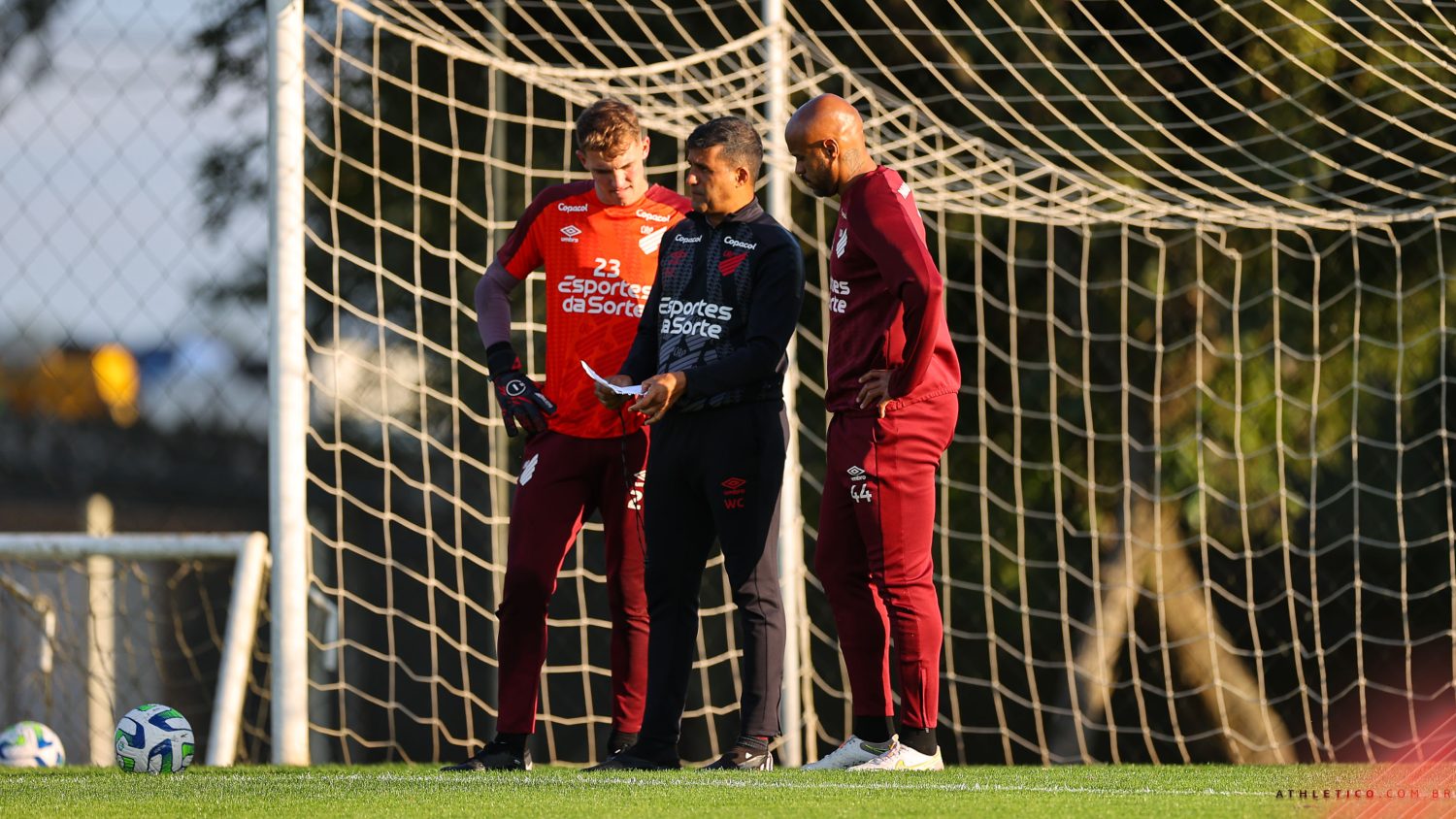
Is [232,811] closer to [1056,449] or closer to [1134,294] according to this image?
[1056,449]

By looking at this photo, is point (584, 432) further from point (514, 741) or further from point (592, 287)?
point (514, 741)

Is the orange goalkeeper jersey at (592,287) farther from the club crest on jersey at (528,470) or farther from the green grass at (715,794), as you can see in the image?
the green grass at (715,794)

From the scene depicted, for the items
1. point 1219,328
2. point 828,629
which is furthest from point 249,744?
point 1219,328

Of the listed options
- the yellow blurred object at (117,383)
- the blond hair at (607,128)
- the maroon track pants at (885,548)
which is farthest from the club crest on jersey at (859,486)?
the yellow blurred object at (117,383)

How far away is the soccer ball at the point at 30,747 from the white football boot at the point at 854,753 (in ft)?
9.17

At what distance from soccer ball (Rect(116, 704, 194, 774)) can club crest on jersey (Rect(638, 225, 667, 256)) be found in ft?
5.48

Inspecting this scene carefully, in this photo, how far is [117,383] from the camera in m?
14.6

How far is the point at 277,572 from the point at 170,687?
5825 millimetres

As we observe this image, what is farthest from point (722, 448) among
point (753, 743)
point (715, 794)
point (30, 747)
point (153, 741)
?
point (30, 747)

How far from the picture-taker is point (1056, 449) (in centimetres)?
816

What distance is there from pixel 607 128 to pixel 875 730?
1.62 metres

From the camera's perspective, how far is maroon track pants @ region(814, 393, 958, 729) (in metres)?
3.90

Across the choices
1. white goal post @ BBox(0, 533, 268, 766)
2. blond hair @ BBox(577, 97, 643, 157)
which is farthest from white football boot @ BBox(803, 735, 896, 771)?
white goal post @ BBox(0, 533, 268, 766)

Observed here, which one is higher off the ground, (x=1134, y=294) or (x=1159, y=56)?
(x=1159, y=56)
